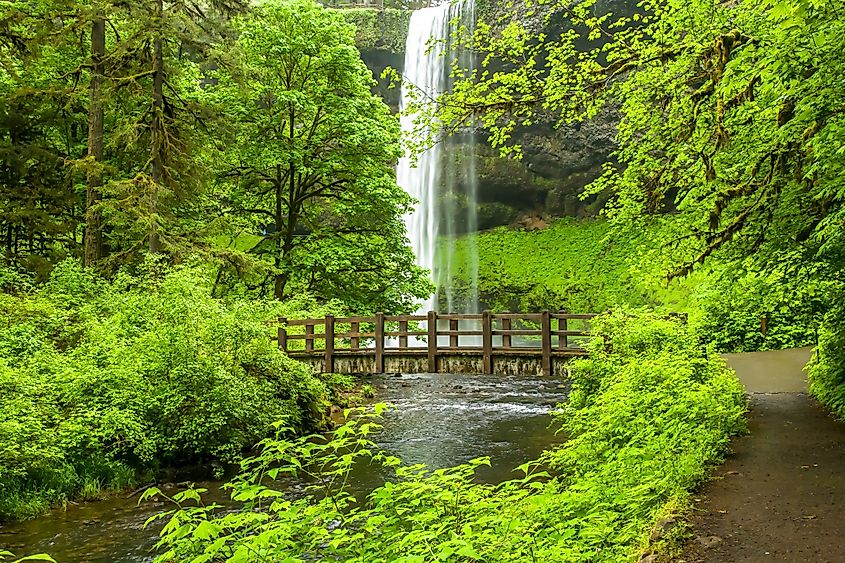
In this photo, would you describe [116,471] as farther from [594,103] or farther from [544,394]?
[544,394]

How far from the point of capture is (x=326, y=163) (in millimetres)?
19203

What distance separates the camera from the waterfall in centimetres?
3659

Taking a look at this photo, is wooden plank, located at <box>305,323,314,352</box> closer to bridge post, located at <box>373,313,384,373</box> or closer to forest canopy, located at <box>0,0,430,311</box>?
bridge post, located at <box>373,313,384,373</box>

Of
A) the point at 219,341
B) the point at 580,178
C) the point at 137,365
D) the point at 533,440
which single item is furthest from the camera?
the point at 580,178

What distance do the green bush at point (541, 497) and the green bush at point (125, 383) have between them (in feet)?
7.83

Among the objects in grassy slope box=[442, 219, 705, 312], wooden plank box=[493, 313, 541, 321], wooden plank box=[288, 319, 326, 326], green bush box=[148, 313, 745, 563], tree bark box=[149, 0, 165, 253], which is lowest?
green bush box=[148, 313, 745, 563]

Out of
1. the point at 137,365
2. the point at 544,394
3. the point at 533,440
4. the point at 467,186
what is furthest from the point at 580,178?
the point at 137,365

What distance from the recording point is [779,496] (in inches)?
207

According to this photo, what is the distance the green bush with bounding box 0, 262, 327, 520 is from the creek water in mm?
709

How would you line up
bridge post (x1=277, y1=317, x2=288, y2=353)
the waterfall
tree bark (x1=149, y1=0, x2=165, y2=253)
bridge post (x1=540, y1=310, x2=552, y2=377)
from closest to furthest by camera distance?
bridge post (x1=540, y1=310, x2=552, y2=377) < tree bark (x1=149, y1=0, x2=165, y2=253) < bridge post (x1=277, y1=317, x2=288, y2=353) < the waterfall

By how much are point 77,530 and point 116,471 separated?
1.72 meters

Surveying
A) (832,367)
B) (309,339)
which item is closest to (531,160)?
(309,339)

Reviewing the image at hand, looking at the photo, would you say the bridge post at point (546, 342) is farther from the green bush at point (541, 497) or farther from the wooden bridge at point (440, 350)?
the green bush at point (541, 497)

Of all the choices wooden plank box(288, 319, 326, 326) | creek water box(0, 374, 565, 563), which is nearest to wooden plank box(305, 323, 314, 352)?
wooden plank box(288, 319, 326, 326)
